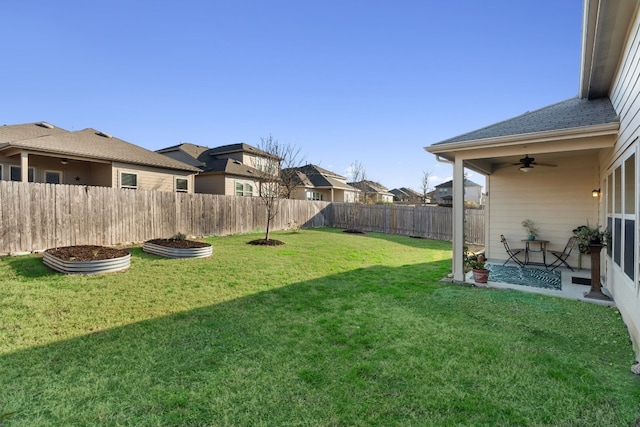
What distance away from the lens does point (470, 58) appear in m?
9.86

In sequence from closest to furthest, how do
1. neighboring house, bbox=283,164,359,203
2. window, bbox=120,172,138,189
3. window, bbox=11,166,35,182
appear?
window, bbox=11,166,35,182 < window, bbox=120,172,138,189 < neighboring house, bbox=283,164,359,203

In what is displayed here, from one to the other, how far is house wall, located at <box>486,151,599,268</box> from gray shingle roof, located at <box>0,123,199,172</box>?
43.8ft

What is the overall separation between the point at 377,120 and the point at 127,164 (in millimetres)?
12451

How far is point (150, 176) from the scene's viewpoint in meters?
13.3

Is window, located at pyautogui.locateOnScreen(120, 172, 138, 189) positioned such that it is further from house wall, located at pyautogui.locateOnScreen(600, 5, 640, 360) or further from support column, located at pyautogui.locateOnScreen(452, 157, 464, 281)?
house wall, located at pyautogui.locateOnScreen(600, 5, 640, 360)

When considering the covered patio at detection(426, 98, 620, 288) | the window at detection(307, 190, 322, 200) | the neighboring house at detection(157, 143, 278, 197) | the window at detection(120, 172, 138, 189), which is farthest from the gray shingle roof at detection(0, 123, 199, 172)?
the window at detection(307, 190, 322, 200)

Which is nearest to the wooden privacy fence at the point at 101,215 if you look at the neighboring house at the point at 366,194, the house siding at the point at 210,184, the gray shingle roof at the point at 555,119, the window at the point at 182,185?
the window at the point at 182,185

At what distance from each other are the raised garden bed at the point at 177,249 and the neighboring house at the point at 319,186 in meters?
15.5

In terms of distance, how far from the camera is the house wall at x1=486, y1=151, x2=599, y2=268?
24.4 ft

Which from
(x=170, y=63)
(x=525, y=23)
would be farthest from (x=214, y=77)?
(x=525, y=23)

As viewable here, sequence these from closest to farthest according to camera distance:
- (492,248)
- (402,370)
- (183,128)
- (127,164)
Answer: (402,370), (492,248), (127,164), (183,128)

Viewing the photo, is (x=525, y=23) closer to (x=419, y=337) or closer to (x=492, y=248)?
(x=492, y=248)

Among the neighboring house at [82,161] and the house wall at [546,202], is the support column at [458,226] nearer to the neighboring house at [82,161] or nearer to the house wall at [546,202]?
the house wall at [546,202]

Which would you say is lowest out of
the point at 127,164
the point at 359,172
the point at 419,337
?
the point at 419,337
